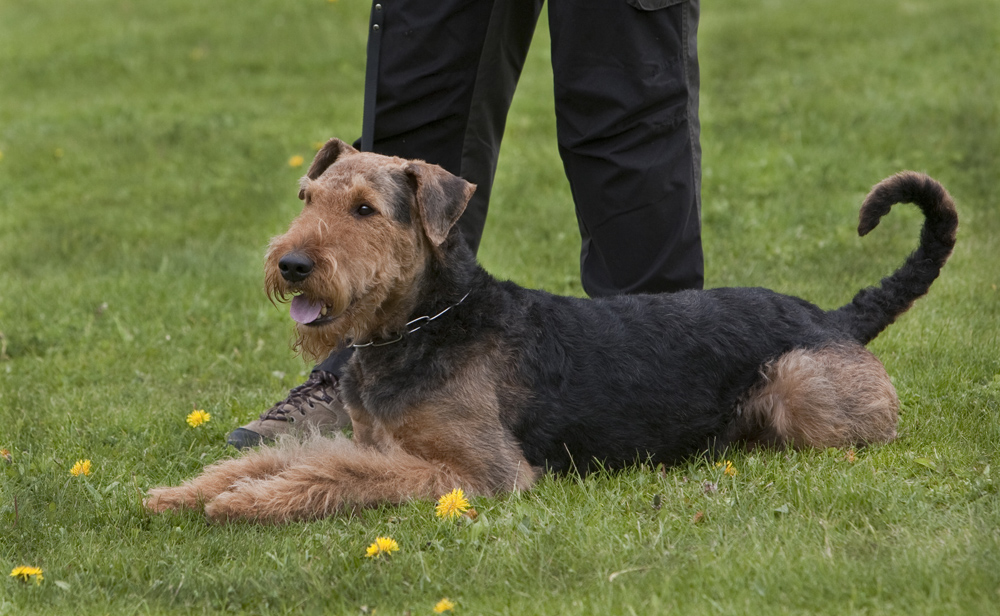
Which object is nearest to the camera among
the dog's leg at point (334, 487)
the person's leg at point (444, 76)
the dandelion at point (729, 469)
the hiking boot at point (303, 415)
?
the dog's leg at point (334, 487)

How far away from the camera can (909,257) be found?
14.4 feet

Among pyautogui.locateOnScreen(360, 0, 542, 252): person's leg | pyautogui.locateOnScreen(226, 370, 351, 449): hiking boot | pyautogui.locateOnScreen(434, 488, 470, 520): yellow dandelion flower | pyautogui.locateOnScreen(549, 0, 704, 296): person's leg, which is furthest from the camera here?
pyautogui.locateOnScreen(226, 370, 351, 449): hiking boot

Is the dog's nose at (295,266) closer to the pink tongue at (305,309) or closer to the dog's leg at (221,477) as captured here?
the pink tongue at (305,309)

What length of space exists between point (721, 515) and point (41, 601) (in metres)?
2.16

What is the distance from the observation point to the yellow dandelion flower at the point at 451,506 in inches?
138

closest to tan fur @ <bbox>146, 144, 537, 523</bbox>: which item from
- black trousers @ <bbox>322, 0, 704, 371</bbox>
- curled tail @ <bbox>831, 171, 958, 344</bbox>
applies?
black trousers @ <bbox>322, 0, 704, 371</bbox>

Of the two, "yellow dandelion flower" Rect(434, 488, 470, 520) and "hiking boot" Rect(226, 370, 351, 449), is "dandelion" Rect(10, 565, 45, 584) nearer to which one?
"yellow dandelion flower" Rect(434, 488, 470, 520)

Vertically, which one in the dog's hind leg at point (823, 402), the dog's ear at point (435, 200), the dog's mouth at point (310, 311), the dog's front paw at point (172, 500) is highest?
the dog's ear at point (435, 200)

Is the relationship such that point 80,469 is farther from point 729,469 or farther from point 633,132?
point 633,132

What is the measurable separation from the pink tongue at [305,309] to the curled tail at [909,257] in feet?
7.15

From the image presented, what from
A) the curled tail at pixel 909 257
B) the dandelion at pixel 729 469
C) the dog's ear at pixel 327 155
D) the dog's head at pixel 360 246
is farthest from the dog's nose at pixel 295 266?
the curled tail at pixel 909 257

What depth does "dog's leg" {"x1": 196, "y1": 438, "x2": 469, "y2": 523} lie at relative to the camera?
3627mm

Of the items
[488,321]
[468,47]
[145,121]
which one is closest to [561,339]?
[488,321]

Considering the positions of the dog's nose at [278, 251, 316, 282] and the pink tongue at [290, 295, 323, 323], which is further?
the pink tongue at [290, 295, 323, 323]
